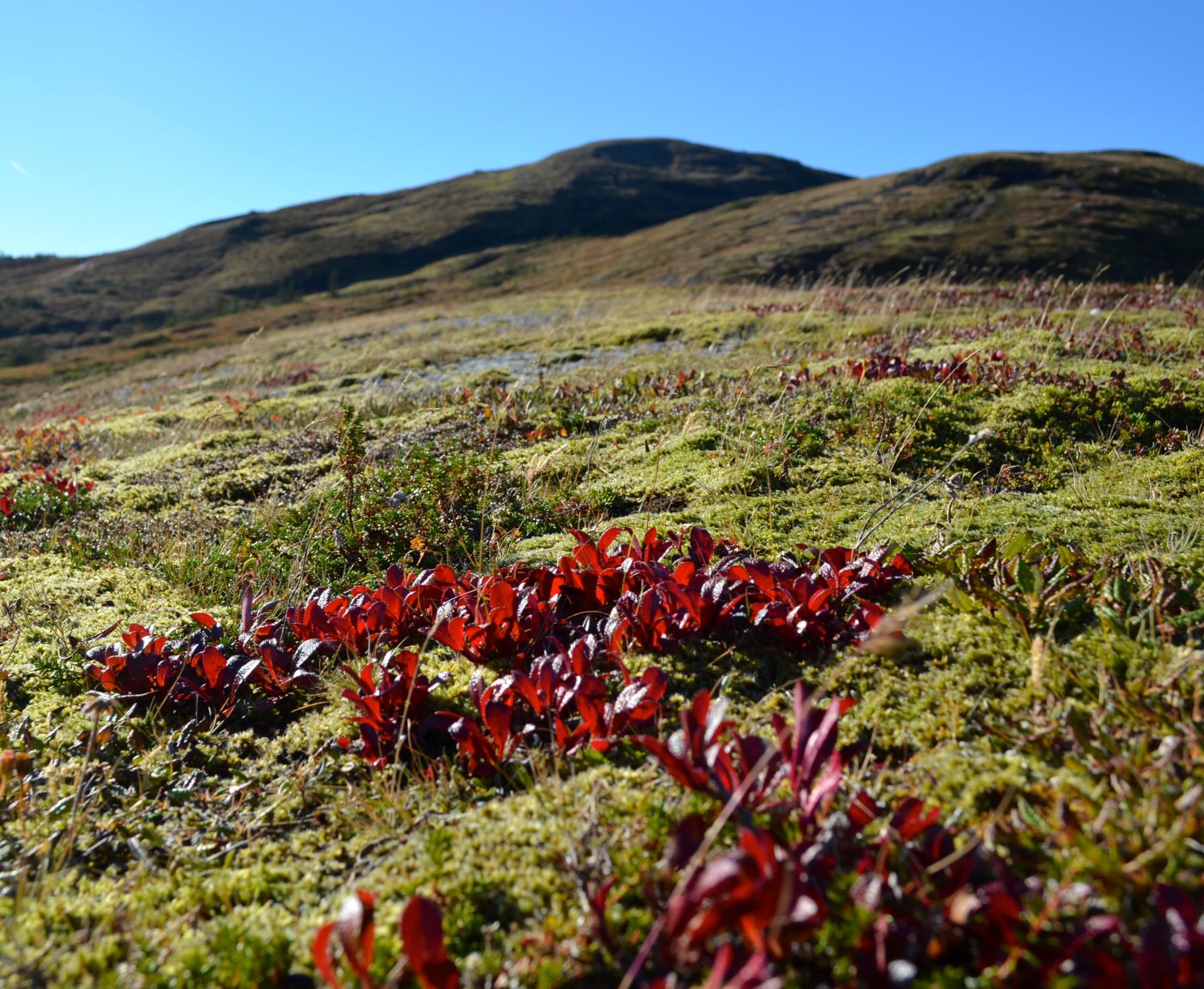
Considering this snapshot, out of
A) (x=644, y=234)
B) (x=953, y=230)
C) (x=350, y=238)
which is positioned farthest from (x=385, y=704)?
(x=350, y=238)

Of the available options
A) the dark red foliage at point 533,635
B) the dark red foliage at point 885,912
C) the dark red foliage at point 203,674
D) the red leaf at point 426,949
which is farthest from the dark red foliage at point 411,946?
the dark red foliage at point 203,674

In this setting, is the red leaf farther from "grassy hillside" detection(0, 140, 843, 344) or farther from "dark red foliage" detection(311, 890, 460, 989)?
"grassy hillside" detection(0, 140, 843, 344)

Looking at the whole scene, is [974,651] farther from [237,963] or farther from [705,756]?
[237,963]

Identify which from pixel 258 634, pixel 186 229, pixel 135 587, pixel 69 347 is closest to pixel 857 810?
pixel 258 634

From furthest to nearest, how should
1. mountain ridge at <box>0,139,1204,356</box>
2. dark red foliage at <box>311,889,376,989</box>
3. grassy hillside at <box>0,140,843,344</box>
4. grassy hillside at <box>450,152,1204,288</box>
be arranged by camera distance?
grassy hillside at <box>0,140,843,344</box>
mountain ridge at <box>0,139,1204,356</box>
grassy hillside at <box>450,152,1204,288</box>
dark red foliage at <box>311,889,376,989</box>

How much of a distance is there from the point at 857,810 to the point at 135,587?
487 cm

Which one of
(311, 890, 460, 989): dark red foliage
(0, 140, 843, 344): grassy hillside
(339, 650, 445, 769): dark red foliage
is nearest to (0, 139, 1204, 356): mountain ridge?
(0, 140, 843, 344): grassy hillside

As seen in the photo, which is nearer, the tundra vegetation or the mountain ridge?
the tundra vegetation

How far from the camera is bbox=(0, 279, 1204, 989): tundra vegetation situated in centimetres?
176

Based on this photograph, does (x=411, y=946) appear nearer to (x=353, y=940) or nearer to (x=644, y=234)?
(x=353, y=940)

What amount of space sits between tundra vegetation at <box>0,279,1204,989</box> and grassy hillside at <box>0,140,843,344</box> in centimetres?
6851

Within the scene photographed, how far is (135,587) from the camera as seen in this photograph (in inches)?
199

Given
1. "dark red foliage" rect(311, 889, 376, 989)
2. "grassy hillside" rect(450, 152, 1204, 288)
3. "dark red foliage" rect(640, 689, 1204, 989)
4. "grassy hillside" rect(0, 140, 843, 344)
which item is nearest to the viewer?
"dark red foliage" rect(640, 689, 1204, 989)

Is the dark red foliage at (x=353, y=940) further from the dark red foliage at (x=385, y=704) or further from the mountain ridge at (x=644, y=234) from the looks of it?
the mountain ridge at (x=644, y=234)
